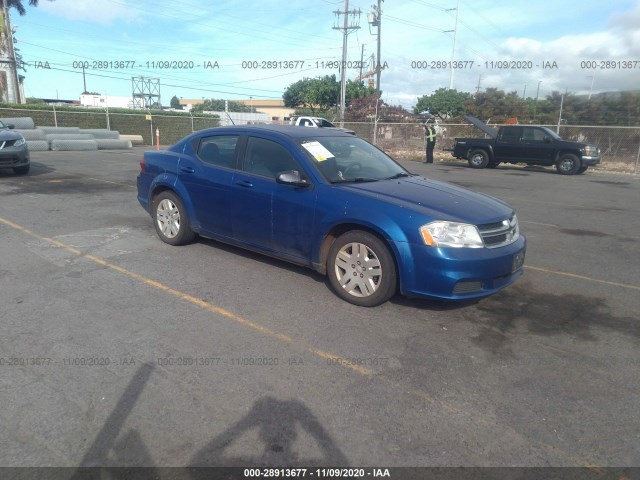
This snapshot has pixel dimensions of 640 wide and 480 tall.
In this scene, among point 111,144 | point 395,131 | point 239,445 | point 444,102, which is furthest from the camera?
point 444,102

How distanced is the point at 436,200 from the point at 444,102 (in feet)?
162

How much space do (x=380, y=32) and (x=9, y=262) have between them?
31669 mm

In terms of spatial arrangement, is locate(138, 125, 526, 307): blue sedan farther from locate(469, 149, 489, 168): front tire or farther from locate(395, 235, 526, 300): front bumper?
locate(469, 149, 489, 168): front tire

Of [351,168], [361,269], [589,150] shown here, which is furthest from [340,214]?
[589,150]

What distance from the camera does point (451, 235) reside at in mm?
3908

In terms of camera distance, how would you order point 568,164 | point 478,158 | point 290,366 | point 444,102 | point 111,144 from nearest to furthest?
point 290,366
point 568,164
point 478,158
point 111,144
point 444,102

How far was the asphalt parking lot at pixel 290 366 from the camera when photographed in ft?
8.26

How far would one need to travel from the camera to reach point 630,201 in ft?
36.9

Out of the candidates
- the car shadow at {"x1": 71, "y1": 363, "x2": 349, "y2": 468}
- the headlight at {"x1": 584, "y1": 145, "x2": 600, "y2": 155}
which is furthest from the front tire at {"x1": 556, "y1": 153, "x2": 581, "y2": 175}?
the car shadow at {"x1": 71, "y1": 363, "x2": 349, "y2": 468}

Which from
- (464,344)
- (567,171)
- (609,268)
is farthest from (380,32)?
(464,344)

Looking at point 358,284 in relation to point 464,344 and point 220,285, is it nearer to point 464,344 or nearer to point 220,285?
point 464,344

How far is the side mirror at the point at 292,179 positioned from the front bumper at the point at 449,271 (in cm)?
115

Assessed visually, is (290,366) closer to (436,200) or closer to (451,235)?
(451,235)

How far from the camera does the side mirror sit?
4484mm
